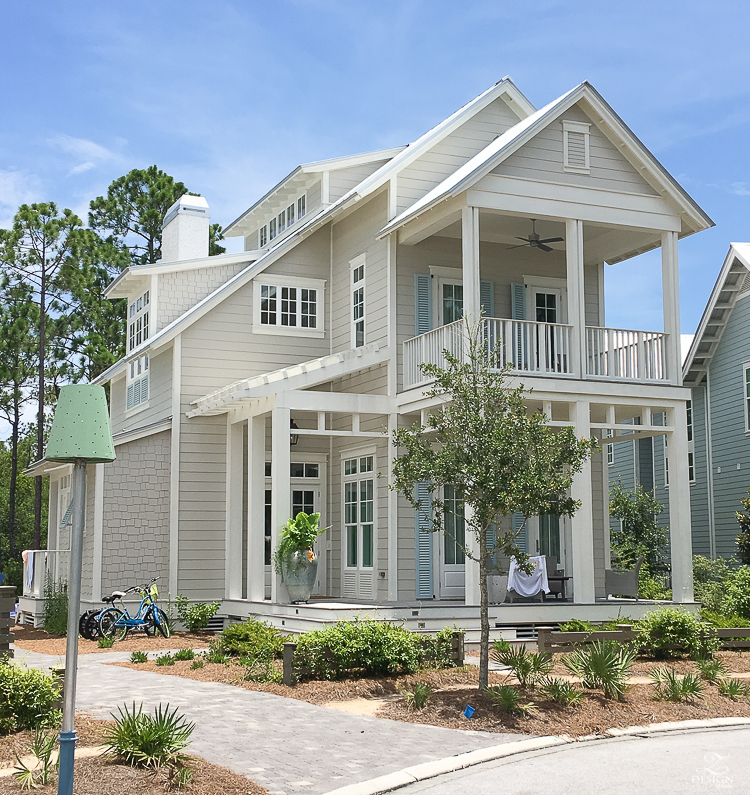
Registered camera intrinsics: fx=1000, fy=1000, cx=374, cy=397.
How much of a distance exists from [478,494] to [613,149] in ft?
29.8

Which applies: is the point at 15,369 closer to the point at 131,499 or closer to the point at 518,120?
the point at 131,499

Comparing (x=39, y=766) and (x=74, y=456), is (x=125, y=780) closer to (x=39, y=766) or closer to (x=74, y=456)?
(x=39, y=766)

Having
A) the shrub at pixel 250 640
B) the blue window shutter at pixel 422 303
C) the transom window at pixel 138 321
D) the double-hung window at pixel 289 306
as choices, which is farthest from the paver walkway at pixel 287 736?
the transom window at pixel 138 321

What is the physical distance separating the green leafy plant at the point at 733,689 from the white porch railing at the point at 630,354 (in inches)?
268

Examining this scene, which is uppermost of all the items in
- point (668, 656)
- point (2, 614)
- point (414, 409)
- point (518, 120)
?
point (518, 120)

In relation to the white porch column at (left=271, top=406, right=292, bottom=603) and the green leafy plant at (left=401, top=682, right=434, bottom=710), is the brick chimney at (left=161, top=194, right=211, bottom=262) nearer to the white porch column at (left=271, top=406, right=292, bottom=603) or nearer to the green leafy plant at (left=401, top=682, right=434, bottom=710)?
the white porch column at (left=271, top=406, right=292, bottom=603)

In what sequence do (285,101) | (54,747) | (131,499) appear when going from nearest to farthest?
(54,747) < (285,101) < (131,499)

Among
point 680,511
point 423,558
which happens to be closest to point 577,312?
point 680,511

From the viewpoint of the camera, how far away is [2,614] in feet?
34.3

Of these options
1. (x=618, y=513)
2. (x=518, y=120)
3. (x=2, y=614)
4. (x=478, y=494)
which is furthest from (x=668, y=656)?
(x=618, y=513)

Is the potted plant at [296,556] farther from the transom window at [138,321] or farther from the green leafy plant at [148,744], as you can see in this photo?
the green leafy plant at [148,744]

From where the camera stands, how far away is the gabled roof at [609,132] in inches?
655

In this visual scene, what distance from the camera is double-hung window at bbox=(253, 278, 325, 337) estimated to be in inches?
800

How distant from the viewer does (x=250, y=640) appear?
46.4 ft
